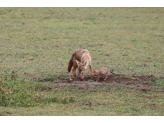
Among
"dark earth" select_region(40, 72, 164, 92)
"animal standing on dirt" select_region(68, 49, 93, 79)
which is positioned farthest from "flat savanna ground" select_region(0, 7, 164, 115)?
"animal standing on dirt" select_region(68, 49, 93, 79)

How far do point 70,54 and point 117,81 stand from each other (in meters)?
3.62

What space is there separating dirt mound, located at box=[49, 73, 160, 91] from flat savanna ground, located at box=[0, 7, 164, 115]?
0.09ft

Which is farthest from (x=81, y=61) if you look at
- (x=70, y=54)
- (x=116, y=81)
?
(x=70, y=54)

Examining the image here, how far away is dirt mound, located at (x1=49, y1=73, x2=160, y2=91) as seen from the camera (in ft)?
25.5

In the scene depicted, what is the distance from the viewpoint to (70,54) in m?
11.3

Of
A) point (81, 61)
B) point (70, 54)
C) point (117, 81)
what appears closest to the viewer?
point (117, 81)

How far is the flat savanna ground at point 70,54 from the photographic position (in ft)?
20.5

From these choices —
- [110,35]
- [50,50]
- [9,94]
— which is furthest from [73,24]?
[9,94]

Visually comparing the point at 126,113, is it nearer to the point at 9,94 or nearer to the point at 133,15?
the point at 9,94

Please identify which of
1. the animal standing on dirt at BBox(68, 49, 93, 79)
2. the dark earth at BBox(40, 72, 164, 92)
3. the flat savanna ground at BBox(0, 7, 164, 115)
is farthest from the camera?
the animal standing on dirt at BBox(68, 49, 93, 79)

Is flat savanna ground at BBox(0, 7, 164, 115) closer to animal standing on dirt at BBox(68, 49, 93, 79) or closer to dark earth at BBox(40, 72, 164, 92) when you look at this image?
dark earth at BBox(40, 72, 164, 92)

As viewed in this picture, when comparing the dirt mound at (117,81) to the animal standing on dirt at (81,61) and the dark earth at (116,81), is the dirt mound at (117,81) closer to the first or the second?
the dark earth at (116,81)

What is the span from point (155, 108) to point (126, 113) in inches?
30.9

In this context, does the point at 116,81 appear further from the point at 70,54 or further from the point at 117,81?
the point at 70,54
